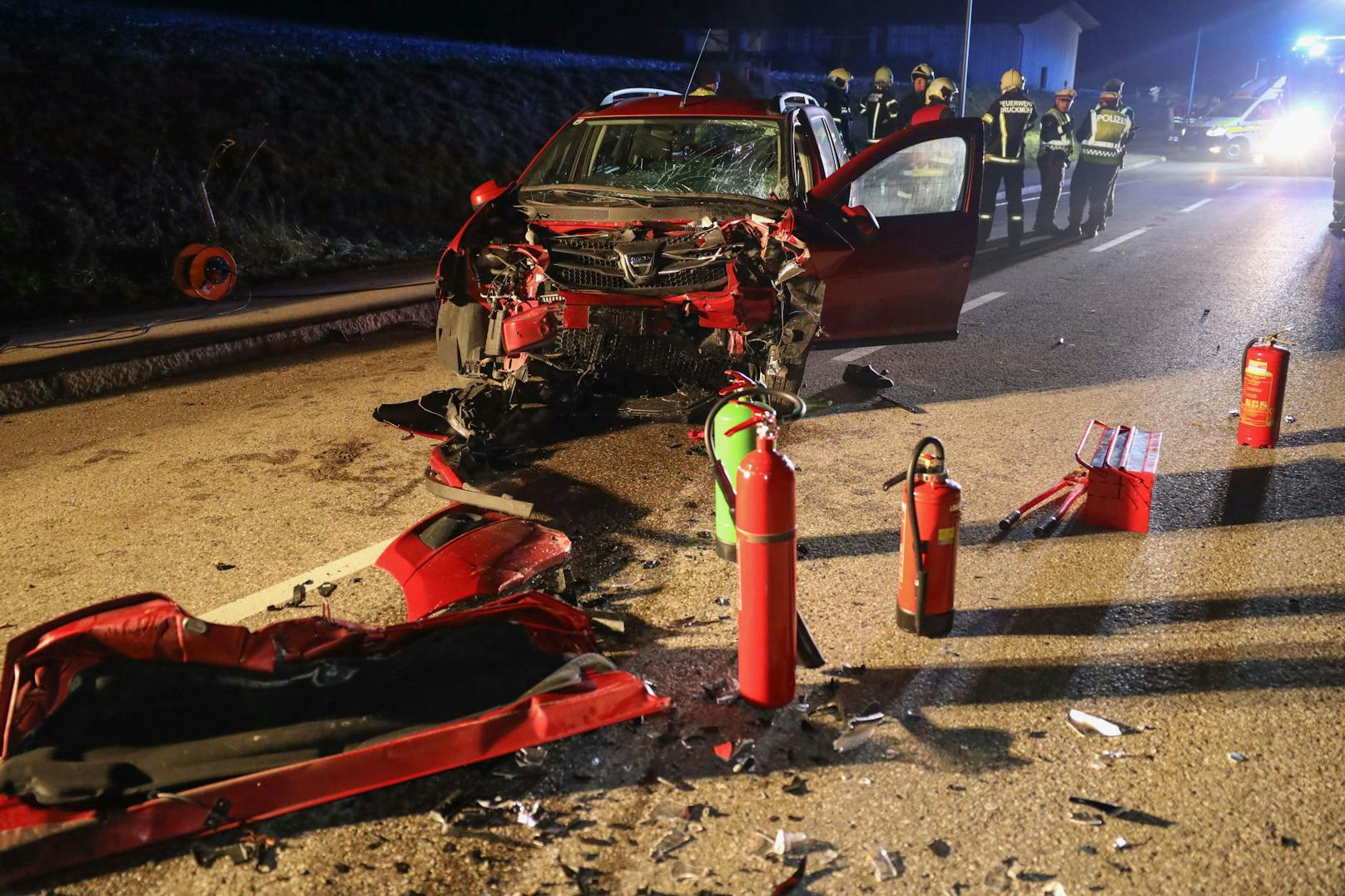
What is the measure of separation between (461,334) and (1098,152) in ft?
36.2

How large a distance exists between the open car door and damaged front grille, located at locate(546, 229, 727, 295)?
32.2 inches

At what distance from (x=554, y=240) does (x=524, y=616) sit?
2941 millimetres

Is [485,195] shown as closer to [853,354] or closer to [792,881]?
[853,354]

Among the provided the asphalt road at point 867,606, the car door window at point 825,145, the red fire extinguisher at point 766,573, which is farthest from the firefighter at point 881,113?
the red fire extinguisher at point 766,573

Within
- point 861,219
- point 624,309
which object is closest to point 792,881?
point 624,309

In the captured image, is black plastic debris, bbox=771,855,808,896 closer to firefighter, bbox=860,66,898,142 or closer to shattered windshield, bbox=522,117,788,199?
shattered windshield, bbox=522,117,788,199

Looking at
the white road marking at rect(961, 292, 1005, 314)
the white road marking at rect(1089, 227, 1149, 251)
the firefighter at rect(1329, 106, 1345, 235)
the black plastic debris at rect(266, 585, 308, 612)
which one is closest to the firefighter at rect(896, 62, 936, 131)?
the white road marking at rect(1089, 227, 1149, 251)

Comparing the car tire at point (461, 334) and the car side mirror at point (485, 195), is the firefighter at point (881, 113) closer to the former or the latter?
the car side mirror at point (485, 195)

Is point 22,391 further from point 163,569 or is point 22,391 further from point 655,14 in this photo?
point 655,14

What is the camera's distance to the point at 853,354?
310 inches

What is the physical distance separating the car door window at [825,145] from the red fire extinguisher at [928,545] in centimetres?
327

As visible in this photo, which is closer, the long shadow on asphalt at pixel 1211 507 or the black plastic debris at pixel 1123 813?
the black plastic debris at pixel 1123 813

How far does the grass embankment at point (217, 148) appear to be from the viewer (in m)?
10.7

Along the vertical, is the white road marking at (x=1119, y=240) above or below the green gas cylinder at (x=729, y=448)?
below
